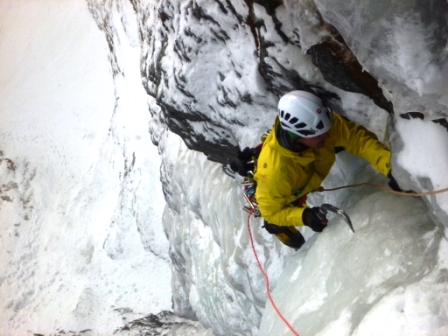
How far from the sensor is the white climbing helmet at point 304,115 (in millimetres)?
2684

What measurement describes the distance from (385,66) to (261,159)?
122 cm

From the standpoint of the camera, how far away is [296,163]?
2998 millimetres

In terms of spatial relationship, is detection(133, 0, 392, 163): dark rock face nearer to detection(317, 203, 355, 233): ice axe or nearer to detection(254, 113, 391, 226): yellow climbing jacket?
detection(254, 113, 391, 226): yellow climbing jacket

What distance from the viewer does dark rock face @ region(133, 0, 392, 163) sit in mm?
2709

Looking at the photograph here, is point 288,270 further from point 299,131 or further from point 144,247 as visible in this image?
point 144,247

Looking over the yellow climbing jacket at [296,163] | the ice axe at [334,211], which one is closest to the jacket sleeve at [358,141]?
the yellow climbing jacket at [296,163]

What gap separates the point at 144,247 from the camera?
9.09 meters

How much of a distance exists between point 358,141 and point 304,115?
489 mm

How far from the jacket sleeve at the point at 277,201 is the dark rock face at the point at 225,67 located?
2.31ft

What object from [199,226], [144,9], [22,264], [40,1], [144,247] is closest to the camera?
[199,226]

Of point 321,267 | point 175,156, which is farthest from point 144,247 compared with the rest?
point 321,267

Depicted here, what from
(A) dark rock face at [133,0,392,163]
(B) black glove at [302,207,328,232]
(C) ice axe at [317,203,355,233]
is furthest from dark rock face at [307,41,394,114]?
(B) black glove at [302,207,328,232]

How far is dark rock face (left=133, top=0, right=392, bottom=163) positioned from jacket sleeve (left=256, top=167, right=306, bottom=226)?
0.70 metres

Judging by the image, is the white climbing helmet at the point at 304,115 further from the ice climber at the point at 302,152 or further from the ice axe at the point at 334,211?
the ice axe at the point at 334,211
